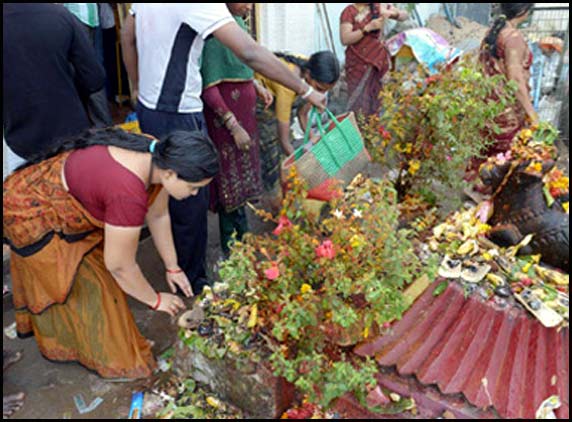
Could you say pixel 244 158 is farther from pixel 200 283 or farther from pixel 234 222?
pixel 200 283

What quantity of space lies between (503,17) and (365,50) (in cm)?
161

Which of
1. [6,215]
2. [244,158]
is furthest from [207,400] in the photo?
[244,158]

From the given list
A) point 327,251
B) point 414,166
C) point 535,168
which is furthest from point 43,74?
point 535,168

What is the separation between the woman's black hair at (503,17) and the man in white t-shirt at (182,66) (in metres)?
1.88

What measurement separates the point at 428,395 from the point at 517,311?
0.49 m

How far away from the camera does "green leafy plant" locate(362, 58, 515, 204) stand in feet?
9.71

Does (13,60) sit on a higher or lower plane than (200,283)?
higher

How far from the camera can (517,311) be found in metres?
Answer: 1.97

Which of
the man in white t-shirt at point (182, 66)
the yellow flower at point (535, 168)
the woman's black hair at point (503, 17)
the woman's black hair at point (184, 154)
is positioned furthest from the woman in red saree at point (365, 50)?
the woman's black hair at point (184, 154)

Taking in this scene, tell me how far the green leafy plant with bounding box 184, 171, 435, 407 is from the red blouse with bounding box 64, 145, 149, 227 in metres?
0.46

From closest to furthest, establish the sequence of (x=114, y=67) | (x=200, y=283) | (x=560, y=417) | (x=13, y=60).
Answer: (x=560, y=417), (x=13, y=60), (x=200, y=283), (x=114, y=67)

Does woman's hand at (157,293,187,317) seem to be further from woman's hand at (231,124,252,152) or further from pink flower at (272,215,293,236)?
woman's hand at (231,124,252,152)

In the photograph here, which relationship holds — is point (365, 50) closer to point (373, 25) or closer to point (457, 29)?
point (373, 25)

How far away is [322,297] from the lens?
6.21ft
